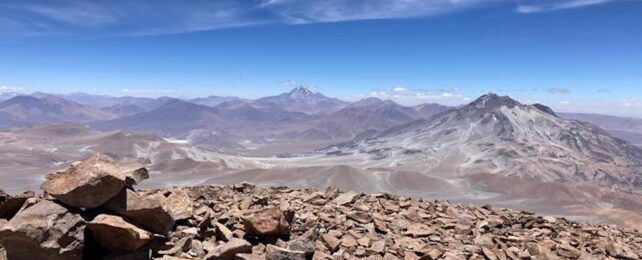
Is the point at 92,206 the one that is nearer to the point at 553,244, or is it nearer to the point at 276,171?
the point at 553,244

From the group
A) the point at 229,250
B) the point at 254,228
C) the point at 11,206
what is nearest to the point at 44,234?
the point at 11,206

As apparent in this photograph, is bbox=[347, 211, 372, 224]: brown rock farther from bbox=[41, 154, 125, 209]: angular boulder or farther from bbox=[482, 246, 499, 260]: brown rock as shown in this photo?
bbox=[41, 154, 125, 209]: angular boulder

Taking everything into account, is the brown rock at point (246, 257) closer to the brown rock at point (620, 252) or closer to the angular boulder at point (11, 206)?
the angular boulder at point (11, 206)

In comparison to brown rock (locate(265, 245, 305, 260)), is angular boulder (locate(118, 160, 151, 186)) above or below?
above

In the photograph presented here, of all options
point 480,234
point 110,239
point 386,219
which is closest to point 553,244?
point 480,234

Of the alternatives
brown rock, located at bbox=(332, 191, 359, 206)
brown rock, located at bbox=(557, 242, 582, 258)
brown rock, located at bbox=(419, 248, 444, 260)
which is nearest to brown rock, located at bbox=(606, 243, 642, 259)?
brown rock, located at bbox=(557, 242, 582, 258)

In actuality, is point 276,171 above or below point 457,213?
below

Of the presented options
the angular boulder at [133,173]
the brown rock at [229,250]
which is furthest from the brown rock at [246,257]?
the angular boulder at [133,173]
